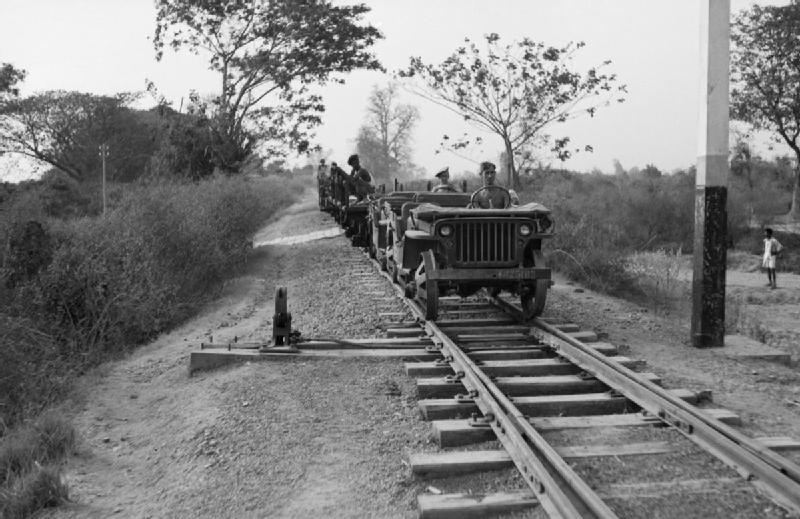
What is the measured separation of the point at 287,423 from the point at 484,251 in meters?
3.61

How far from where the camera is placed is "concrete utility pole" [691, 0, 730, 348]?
313 inches

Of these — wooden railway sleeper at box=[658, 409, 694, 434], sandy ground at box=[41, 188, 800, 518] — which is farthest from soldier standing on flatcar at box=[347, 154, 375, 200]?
Answer: wooden railway sleeper at box=[658, 409, 694, 434]

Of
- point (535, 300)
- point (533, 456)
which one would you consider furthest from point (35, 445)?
Result: point (535, 300)

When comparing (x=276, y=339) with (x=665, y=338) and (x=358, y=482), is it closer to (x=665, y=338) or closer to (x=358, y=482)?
(x=358, y=482)

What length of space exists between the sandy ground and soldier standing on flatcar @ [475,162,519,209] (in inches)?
68.8

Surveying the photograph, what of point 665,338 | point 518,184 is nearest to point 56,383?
point 665,338

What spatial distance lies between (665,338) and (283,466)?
5503 mm

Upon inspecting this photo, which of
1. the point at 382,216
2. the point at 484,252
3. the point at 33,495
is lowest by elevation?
the point at 33,495

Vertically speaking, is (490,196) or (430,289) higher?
(490,196)

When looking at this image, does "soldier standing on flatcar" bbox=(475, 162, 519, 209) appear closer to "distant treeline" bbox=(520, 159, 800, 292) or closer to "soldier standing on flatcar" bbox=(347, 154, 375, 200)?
"distant treeline" bbox=(520, 159, 800, 292)

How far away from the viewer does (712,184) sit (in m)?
8.16

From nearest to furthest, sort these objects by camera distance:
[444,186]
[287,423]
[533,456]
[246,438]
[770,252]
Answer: [533,456]
[246,438]
[287,423]
[444,186]
[770,252]

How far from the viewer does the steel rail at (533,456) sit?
12.4 ft

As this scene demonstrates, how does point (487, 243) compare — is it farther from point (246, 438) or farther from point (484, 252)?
point (246, 438)
